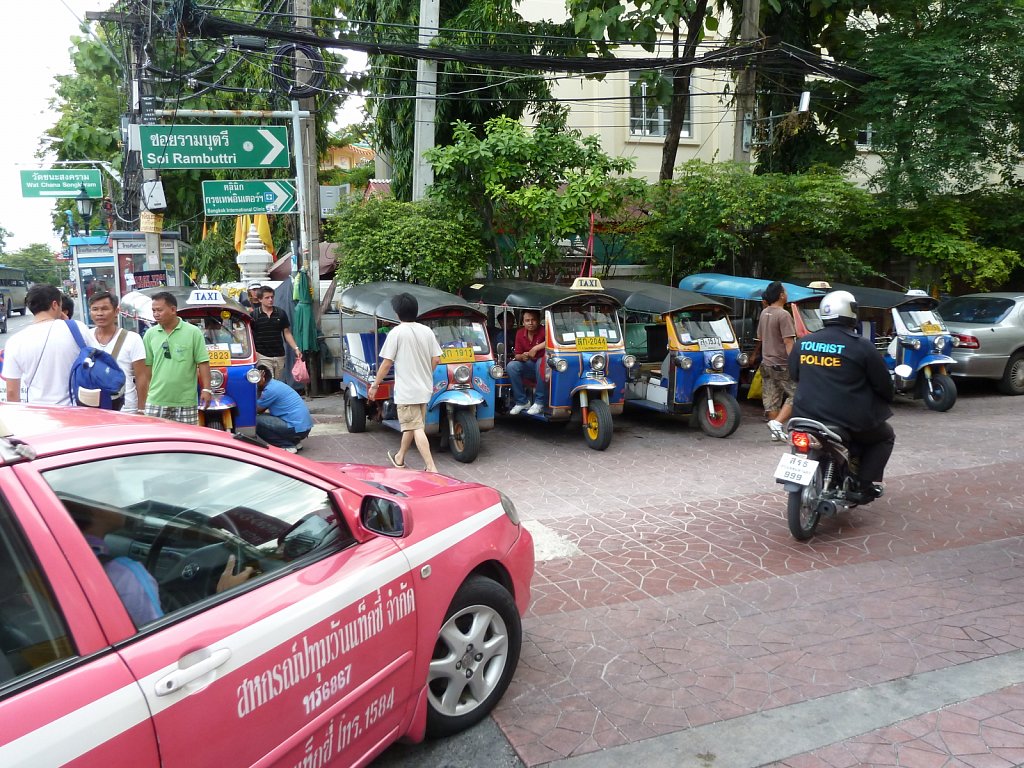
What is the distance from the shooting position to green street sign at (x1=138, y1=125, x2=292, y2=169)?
11758 mm

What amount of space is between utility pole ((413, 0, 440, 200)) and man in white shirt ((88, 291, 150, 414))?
8.15 meters

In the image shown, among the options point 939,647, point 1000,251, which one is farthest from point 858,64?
point 939,647

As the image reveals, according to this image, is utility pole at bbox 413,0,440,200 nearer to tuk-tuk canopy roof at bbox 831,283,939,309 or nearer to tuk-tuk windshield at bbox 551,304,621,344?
tuk-tuk windshield at bbox 551,304,621,344

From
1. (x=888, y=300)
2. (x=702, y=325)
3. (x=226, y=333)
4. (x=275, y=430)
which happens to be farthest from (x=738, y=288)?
(x=226, y=333)

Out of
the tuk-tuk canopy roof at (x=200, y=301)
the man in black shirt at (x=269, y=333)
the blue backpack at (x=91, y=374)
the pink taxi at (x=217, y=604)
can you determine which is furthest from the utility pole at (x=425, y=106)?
the pink taxi at (x=217, y=604)

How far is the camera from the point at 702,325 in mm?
10648

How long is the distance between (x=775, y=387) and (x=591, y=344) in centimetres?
250

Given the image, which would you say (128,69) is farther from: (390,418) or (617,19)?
(390,418)

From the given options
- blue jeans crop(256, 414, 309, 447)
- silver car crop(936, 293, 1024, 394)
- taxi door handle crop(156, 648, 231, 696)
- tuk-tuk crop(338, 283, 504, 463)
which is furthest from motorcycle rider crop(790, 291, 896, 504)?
silver car crop(936, 293, 1024, 394)

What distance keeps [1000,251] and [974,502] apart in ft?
30.0

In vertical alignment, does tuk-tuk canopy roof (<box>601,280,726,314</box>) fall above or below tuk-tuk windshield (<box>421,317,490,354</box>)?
above

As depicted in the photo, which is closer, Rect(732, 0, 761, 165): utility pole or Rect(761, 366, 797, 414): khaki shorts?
Rect(761, 366, 797, 414): khaki shorts

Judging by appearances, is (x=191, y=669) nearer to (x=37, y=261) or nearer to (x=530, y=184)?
(x=530, y=184)

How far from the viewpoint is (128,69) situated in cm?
1680
